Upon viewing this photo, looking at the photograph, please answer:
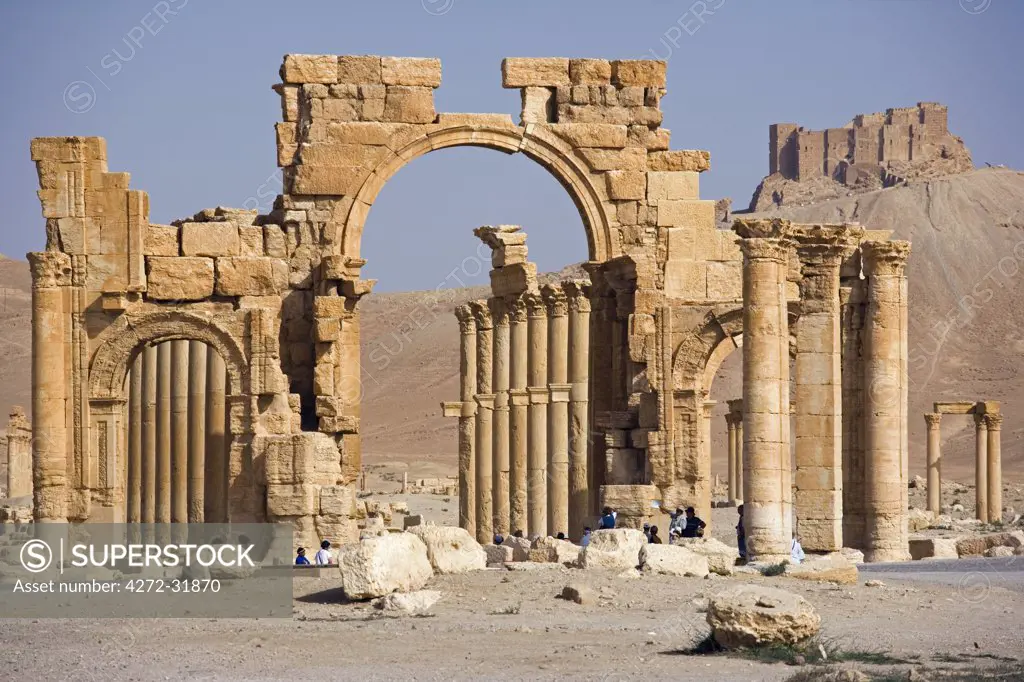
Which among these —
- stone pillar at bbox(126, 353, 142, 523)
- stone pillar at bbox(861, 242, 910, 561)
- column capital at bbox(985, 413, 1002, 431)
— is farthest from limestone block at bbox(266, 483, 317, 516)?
column capital at bbox(985, 413, 1002, 431)

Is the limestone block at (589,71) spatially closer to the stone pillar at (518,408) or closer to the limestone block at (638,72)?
the limestone block at (638,72)

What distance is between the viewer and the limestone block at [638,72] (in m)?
27.3

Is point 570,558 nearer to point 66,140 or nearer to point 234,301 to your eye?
point 234,301

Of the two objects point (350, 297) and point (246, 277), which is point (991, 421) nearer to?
point (350, 297)

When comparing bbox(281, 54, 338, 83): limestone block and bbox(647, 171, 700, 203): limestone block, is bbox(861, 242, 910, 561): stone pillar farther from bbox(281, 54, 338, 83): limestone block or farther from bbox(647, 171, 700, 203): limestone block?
bbox(281, 54, 338, 83): limestone block

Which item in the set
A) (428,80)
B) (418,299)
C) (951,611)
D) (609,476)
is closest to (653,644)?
(951,611)

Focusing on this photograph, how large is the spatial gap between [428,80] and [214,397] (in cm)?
771

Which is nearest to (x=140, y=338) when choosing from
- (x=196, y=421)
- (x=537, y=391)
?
(x=196, y=421)

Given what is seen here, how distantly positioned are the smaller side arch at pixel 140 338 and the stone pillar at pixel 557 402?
27.4 feet

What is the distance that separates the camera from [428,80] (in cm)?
2669

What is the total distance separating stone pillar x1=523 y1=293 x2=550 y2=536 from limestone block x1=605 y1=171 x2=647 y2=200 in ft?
22.0

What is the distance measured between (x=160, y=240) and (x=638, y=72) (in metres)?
7.28

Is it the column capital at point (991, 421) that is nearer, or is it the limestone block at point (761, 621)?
the limestone block at point (761, 621)

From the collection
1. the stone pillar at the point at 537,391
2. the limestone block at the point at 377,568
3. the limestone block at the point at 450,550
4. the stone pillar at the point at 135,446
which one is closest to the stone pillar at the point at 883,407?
the limestone block at the point at 450,550
